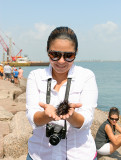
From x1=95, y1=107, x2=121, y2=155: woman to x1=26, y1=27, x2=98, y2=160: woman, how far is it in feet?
8.37

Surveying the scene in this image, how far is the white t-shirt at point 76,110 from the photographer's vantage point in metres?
1.75

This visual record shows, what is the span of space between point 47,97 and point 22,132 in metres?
2.78

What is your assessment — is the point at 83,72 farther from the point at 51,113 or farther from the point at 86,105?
the point at 51,113

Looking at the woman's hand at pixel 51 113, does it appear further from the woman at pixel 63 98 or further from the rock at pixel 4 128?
the rock at pixel 4 128

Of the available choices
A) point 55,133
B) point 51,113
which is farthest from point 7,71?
point 51,113

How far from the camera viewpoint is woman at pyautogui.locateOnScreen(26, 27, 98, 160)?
68.7 inches

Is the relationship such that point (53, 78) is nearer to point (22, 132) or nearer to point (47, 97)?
point (47, 97)

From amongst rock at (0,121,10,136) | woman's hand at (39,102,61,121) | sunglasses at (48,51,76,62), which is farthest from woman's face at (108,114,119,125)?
woman's hand at (39,102,61,121)

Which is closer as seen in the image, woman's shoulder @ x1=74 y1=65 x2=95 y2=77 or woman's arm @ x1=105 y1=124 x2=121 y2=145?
woman's shoulder @ x1=74 y1=65 x2=95 y2=77

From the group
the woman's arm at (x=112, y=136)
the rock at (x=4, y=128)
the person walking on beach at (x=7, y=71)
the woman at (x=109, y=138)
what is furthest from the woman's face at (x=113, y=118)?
the person walking on beach at (x=7, y=71)

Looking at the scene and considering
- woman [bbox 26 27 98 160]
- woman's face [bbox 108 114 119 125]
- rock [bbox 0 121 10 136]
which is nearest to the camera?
woman [bbox 26 27 98 160]

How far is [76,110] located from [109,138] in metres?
2.84

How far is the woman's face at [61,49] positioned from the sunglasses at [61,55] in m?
0.03

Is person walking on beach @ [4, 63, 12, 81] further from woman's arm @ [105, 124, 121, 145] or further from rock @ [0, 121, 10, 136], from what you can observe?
woman's arm @ [105, 124, 121, 145]
